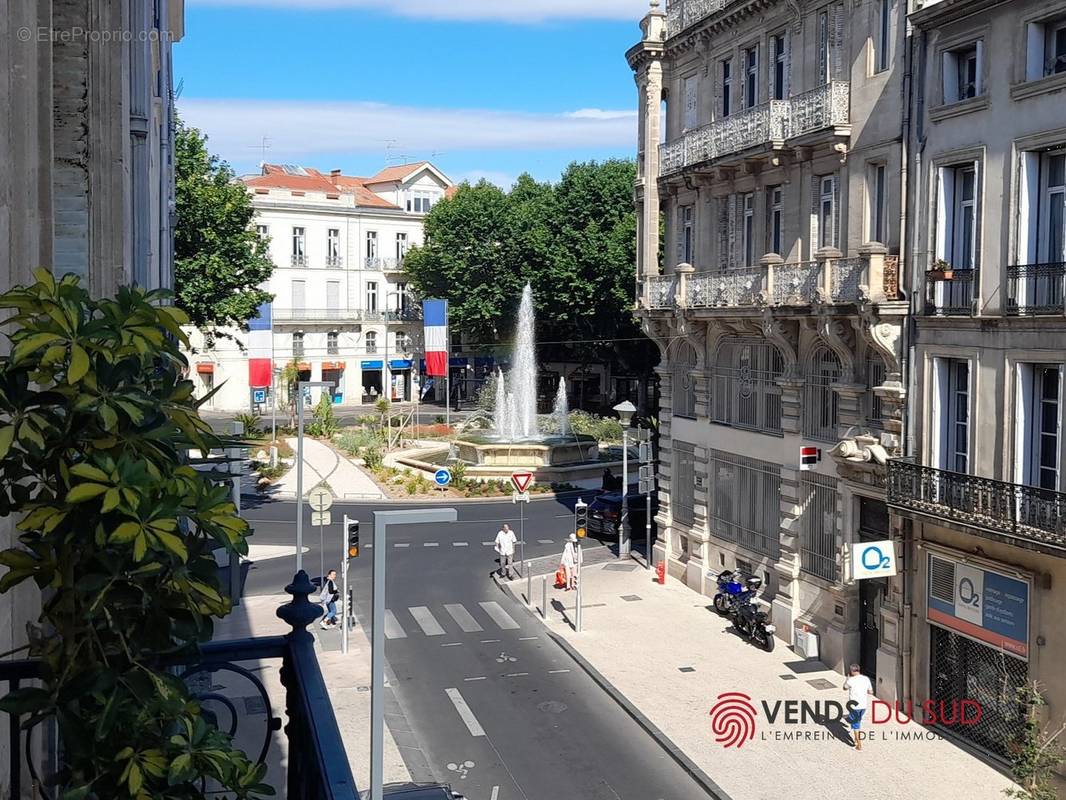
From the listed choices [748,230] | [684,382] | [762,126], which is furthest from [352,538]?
[762,126]

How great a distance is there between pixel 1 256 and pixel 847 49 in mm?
20815

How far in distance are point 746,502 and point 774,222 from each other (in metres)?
6.20

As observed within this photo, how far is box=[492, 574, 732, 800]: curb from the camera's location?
16391mm

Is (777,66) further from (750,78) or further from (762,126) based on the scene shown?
(762,126)

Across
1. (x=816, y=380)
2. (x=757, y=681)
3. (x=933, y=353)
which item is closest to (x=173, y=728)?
(x=933, y=353)

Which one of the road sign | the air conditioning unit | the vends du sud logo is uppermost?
the road sign

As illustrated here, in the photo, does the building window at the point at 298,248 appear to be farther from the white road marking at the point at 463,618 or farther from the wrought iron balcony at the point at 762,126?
the white road marking at the point at 463,618

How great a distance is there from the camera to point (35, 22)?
4816 millimetres

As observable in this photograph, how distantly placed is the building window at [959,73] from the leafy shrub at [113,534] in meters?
18.0

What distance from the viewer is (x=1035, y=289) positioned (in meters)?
→ 16.8

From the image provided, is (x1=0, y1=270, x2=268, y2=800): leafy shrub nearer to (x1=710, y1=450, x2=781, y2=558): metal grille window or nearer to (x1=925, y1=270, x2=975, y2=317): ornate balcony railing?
(x1=925, y1=270, x2=975, y2=317): ornate balcony railing

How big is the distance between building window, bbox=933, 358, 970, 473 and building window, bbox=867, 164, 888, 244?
10.9 feet

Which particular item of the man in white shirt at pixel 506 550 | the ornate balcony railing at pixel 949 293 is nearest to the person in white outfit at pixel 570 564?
the man in white shirt at pixel 506 550

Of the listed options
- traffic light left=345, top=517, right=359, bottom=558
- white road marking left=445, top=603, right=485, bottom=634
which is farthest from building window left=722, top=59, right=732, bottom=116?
white road marking left=445, top=603, right=485, bottom=634
